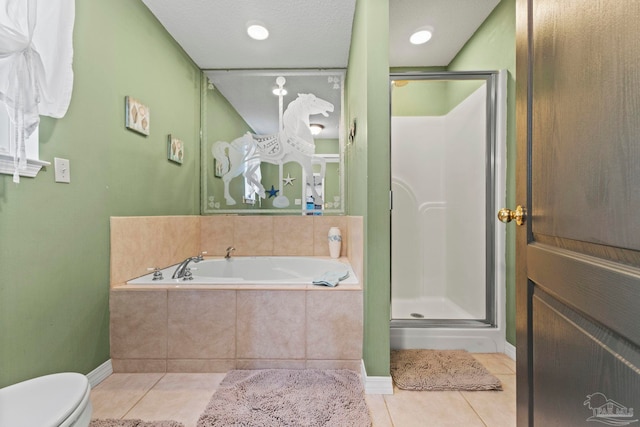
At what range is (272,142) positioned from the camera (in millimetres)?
2762

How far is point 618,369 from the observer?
45 cm

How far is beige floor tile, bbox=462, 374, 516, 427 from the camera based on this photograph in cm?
132

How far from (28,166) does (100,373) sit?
1.18 m

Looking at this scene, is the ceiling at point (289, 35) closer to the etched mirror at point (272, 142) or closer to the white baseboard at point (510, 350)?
the etched mirror at point (272, 142)

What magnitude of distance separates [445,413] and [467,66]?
2.60 m

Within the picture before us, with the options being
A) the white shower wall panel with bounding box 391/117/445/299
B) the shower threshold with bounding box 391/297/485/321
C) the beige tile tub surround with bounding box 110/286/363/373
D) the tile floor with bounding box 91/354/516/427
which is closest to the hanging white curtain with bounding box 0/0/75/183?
the beige tile tub surround with bounding box 110/286/363/373

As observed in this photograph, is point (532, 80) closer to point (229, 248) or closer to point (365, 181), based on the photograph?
point (365, 181)

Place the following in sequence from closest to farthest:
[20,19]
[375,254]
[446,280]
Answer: [20,19]
[375,254]
[446,280]

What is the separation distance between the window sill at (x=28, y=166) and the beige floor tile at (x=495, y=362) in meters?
2.61

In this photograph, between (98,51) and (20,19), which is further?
(98,51)

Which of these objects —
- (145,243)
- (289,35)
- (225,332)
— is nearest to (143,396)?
(225,332)

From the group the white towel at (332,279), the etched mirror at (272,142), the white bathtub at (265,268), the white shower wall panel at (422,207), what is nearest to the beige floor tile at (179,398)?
the white towel at (332,279)

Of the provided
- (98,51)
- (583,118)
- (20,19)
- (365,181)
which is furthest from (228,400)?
(98,51)

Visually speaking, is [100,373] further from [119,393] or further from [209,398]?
[209,398]
